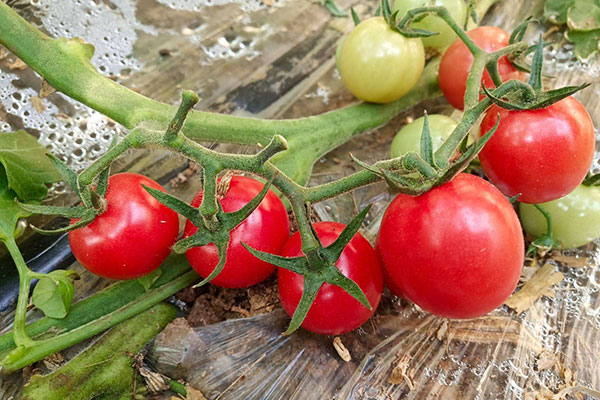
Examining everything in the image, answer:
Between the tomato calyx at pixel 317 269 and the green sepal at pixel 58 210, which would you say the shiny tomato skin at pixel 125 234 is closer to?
the green sepal at pixel 58 210

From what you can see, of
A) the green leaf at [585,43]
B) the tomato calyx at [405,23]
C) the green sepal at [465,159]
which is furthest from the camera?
the green leaf at [585,43]

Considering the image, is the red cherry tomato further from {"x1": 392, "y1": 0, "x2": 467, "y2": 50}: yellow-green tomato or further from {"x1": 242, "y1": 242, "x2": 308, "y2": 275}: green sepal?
{"x1": 242, "y1": 242, "x2": 308, "y2": 275}: green sepal

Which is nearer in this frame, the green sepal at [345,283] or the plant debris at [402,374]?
the green sepal at [345,283]

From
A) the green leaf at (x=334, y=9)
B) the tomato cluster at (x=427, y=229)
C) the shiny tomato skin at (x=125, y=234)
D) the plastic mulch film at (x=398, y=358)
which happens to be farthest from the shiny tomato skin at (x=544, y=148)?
the green leaf at (x=334, y=9)

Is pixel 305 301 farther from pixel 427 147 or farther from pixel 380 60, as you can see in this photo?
pixel 380 60

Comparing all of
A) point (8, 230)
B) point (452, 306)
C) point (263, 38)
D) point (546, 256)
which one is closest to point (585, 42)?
point (546, 256)

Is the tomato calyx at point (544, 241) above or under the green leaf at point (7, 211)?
under

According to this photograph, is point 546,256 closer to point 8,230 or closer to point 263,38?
point 263,38
